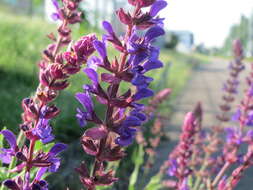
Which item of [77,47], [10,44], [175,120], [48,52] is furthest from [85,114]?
[175,120]

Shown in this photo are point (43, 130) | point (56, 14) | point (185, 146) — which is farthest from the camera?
point (185, 146)

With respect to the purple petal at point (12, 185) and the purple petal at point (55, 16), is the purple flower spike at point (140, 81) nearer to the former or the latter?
the purple petal at point (12, 185)

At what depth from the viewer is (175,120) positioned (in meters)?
9.36

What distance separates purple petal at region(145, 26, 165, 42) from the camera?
1432 mm

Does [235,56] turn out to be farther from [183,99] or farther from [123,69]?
[183,99]

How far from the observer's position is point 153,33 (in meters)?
1.45

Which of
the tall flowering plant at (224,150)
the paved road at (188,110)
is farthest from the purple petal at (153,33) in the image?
the paved road at (188,110)

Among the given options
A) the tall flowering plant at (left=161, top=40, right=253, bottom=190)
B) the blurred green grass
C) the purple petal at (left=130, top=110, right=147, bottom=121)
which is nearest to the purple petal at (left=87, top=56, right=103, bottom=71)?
the purple petal at (left=130, top=110, right=147, bottom=121)

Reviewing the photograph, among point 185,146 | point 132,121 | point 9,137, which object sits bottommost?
point 185,146

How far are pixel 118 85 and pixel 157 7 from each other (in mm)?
318

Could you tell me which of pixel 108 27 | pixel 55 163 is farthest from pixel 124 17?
pixel 55 163

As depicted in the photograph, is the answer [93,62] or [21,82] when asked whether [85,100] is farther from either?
[21,82]

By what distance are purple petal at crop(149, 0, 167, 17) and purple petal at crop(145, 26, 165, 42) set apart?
52 millimetres

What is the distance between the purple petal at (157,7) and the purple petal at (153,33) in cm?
5
